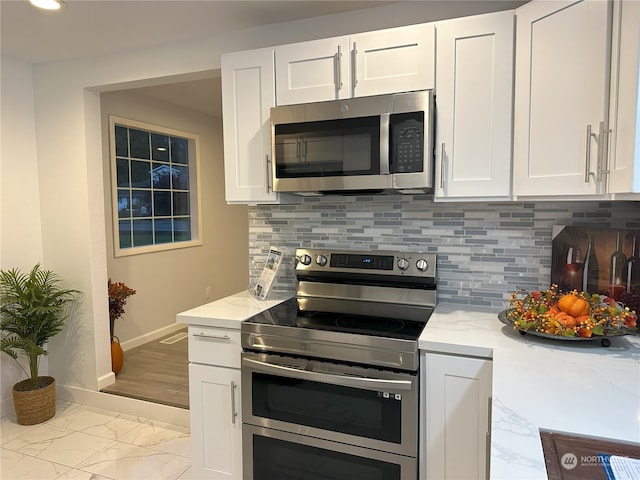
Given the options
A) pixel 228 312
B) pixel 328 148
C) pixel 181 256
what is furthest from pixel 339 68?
Result: pixel 181 256

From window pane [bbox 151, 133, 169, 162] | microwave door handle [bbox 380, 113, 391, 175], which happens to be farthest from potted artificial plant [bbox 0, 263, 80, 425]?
microwave door handle [bbox 380, 113, 391, 175]

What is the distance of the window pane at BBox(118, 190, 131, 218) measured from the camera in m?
3.89

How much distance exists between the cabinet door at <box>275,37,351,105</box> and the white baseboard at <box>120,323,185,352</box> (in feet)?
9.58

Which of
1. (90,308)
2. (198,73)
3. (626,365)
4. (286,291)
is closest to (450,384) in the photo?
(626,365)

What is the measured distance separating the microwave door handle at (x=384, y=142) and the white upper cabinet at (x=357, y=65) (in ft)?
0.48

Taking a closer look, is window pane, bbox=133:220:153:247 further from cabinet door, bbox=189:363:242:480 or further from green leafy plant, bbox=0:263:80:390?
cabinet door, bbox=189:363:242:480

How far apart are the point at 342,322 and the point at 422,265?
0.52 m

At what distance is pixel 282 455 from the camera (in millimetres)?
1847

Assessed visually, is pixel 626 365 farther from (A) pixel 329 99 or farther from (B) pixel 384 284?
(A) pixel 329 99

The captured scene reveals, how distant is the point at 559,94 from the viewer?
1.57m

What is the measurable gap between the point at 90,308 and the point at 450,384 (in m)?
2.56

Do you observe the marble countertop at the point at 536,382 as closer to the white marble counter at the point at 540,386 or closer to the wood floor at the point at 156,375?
the white marble counter at the point at 540,386

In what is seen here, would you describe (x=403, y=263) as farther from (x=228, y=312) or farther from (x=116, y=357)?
(x=116, y=357)

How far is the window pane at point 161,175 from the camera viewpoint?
430cm
